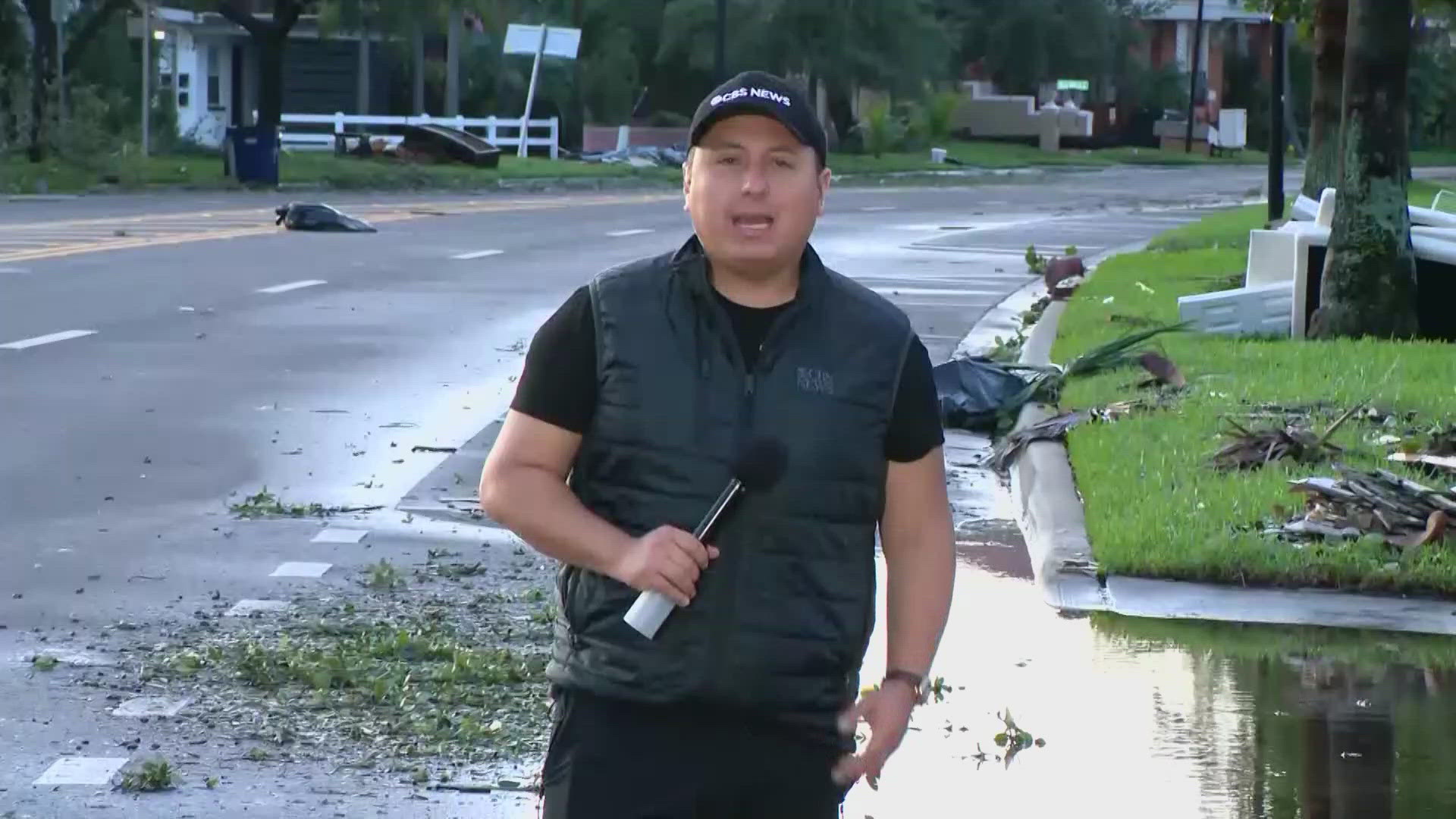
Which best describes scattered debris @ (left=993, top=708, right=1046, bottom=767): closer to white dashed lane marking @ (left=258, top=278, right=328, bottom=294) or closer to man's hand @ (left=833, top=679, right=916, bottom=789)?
man's hand @ (left=833, top=679, right=916, bottom=789)

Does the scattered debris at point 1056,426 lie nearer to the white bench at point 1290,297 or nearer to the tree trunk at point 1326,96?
the white bench at point 1290,297

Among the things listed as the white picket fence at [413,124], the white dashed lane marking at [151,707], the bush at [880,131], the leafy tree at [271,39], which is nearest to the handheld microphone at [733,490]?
the white dashed lane marking at [151,707]

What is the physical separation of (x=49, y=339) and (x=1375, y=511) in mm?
10156

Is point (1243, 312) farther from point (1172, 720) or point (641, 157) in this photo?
point (641, 157)

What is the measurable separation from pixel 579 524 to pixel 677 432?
0.19 metres

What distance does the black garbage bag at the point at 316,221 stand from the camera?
95.4ft

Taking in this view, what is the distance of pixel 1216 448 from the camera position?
1045 centimetres

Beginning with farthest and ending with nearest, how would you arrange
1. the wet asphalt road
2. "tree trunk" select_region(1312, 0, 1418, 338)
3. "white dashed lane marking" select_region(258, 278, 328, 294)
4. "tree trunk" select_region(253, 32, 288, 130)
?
1. "tree trunk" select_region(253, 32, 288, 130)
2. "white dashed lane marking" select_region(258, 278, 328, 294)
3. "tree trunk" select_region(1312, 0, 1418, 338)
4. the wet asphalt road

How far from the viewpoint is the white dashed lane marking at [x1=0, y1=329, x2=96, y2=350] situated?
1587 centimetres

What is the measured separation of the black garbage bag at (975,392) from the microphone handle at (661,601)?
9.48 m

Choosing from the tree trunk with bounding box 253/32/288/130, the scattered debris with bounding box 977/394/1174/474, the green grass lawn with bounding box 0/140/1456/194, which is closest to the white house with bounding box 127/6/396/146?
the green grass lawn with bounding box 0/140/1456/194

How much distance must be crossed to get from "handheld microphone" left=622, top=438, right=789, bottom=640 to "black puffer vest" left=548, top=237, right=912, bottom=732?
0.05ft

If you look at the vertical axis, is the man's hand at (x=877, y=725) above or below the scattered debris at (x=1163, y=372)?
above

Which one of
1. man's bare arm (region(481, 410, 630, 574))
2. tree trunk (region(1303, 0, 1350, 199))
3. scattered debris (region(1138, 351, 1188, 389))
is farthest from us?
tree trunk (region(1303, 0, 1350, 199))
